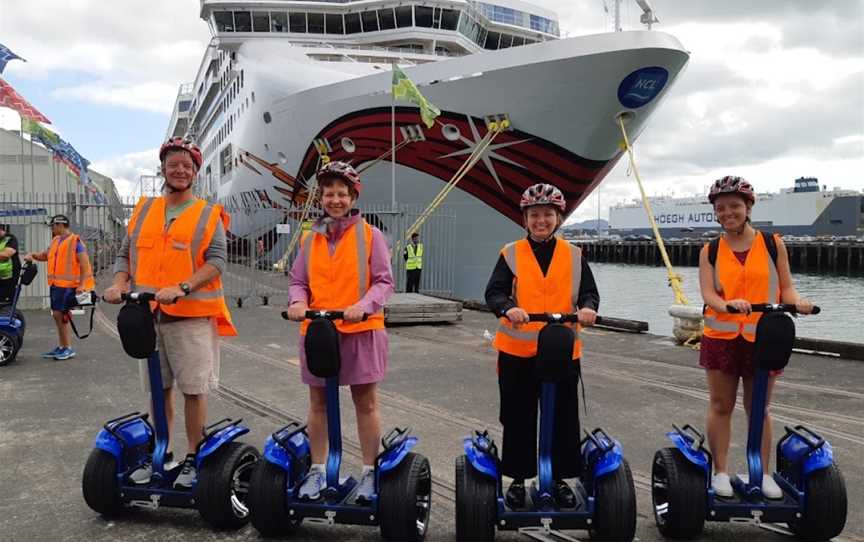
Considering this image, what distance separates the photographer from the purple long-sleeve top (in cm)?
336

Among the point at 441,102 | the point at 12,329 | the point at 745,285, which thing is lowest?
the point at 12,329

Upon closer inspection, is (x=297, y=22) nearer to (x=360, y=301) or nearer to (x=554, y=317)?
(x=360, y=301)

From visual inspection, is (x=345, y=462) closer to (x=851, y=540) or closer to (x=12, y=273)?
(x=851, y=540)

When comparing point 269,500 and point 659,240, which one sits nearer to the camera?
point 269,500

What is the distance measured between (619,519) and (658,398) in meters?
3.50

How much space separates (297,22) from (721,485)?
73.8ft

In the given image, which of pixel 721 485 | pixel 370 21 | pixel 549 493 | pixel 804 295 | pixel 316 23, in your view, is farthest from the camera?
pixel 804 295

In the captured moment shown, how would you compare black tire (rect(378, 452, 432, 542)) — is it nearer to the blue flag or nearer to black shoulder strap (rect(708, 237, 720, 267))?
black shoulder strap (rect(708, 237, 720, 267))

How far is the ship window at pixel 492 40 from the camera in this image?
967 inches

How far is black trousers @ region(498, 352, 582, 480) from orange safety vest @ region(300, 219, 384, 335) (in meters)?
0.73

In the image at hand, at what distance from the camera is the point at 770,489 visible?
3.33m

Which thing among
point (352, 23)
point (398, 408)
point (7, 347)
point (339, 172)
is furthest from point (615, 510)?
point (352, 23)

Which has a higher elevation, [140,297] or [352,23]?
[352,23]

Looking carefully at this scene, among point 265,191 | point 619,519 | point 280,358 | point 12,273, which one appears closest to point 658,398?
point 619,519
